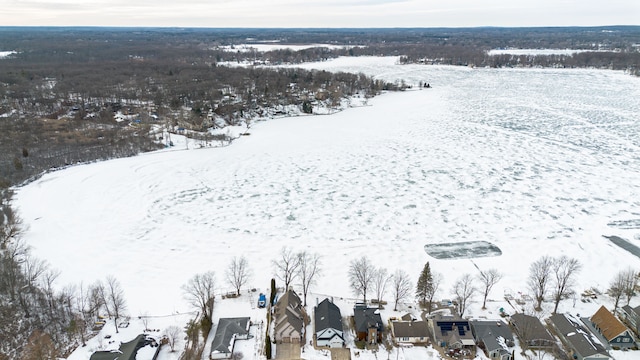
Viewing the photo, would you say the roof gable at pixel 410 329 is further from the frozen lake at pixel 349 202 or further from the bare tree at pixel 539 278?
the bare tree at pixel 539 278

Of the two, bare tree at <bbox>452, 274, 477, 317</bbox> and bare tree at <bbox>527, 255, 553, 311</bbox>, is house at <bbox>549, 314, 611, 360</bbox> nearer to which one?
bare tree at <bbox>527, 255, 553, 311</bbox>

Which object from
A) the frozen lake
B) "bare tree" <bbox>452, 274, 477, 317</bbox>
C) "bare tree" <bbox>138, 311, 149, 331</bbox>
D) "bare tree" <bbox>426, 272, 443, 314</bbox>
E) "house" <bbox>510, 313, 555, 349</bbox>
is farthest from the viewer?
the frozen lake

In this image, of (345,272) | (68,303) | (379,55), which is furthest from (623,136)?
(379,55)

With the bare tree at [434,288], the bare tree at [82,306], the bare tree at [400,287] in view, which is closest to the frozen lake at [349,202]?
the bare tree at [434,288]

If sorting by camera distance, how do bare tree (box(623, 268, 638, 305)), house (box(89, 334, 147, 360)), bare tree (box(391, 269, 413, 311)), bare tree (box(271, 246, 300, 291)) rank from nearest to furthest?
house (box(89, 334, 147, 360)) → bare tree (box(623, 268, 638, 305)) → bare tree (box(391, 269, 413, 311)) → bare tree (box(271, 246, 300, 291))

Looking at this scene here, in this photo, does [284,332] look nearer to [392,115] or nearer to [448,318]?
[448,318]

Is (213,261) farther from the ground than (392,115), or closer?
closer

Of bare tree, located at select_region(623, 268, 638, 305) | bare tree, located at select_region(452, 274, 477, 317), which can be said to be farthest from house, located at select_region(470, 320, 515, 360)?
bare tree, located at select_region(623, 268, 638, 305)
